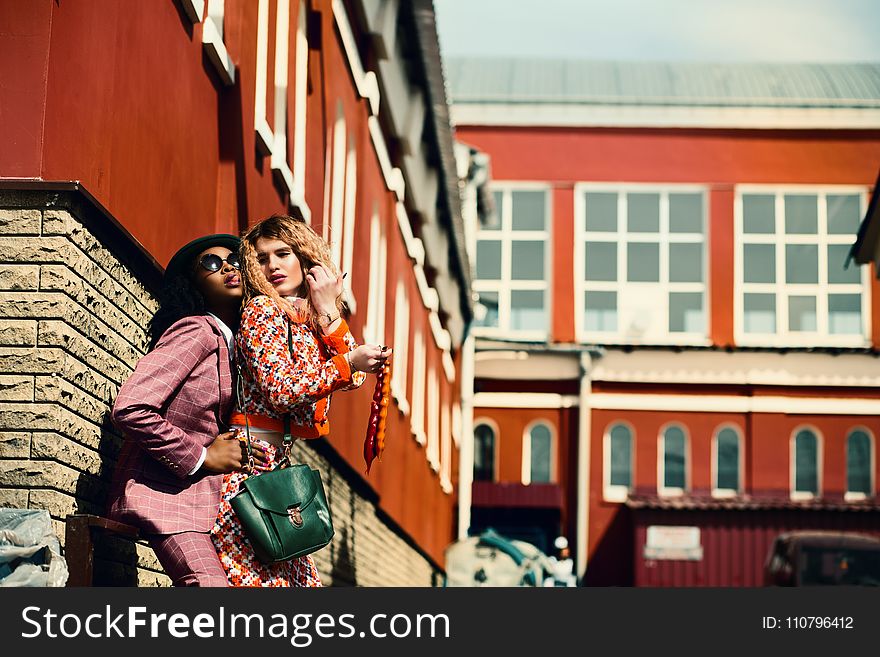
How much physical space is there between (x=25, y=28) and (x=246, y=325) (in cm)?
151

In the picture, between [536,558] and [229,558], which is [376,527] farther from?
[229,558]

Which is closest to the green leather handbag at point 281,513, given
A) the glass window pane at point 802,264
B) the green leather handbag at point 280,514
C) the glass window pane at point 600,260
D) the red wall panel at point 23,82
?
the green leather handbag at point 280,514

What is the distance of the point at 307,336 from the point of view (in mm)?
5793

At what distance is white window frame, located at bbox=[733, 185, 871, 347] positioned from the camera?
116 feet

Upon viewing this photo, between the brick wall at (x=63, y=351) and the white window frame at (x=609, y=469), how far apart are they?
89.3 ft

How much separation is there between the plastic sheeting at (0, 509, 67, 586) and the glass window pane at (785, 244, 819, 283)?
102 ft

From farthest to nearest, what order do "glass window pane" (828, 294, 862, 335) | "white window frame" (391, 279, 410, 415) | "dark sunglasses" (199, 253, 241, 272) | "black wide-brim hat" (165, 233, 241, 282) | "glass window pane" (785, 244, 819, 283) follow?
1. "glass window pane" (785, 244, 819, 283)
2. "glass window pane" (828, 294, 862, 335)
3. "white window frame" (391, 279, 410, 415)
4. "black wide-brim hat" (165, 233, 241, 282)
5. "dark sunglasses" (199, 253, 241, 272)

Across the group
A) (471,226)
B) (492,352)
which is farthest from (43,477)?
(492,352)

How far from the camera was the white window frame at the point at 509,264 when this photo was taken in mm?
35531

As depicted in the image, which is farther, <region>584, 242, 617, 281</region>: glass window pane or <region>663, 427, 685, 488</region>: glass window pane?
<region>584, 242, 617, 281</region>: glass window pane

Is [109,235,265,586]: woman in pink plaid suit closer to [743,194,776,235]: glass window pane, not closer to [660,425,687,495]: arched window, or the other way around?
[660,425,687,495]: arched window

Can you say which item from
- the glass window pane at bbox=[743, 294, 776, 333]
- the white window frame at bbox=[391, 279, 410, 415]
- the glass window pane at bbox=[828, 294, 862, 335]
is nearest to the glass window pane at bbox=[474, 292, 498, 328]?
the glass window pane at bbox=[743, 294, 776, 333]

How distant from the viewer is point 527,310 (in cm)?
3569

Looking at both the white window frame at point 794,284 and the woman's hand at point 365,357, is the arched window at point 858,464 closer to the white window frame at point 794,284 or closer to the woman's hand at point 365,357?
the white window frame at point 794,284
